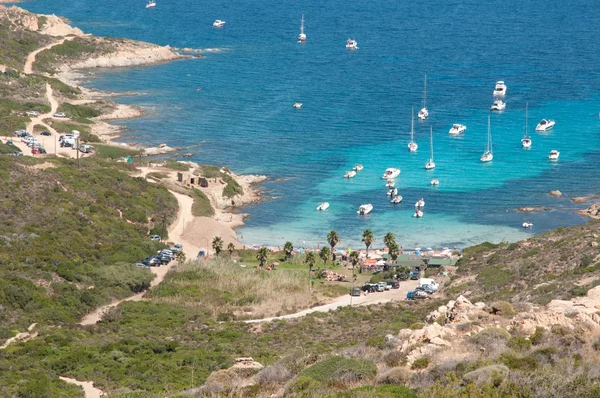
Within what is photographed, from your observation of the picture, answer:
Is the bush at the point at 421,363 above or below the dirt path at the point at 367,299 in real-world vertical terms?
below

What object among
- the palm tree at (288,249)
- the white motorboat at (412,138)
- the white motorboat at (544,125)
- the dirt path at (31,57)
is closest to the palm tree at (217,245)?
the palm tree at (288,249)

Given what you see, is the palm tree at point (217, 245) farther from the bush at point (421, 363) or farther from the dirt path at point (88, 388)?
the bush at point (421, 363)

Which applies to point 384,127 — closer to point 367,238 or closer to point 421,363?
point 367,238

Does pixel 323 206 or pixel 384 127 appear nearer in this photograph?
pixel 323 206

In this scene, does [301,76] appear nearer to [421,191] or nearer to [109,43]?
[109,43]

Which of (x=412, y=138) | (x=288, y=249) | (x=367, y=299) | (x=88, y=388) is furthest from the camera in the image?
(x=412, y=138)

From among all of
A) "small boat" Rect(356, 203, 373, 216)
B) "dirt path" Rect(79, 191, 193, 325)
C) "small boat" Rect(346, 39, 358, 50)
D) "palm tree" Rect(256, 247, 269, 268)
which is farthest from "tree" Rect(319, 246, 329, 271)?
"small boat" Rect(346, 39, 358, 50)

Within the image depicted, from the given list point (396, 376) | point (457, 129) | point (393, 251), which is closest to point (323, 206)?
point (393, 251)
